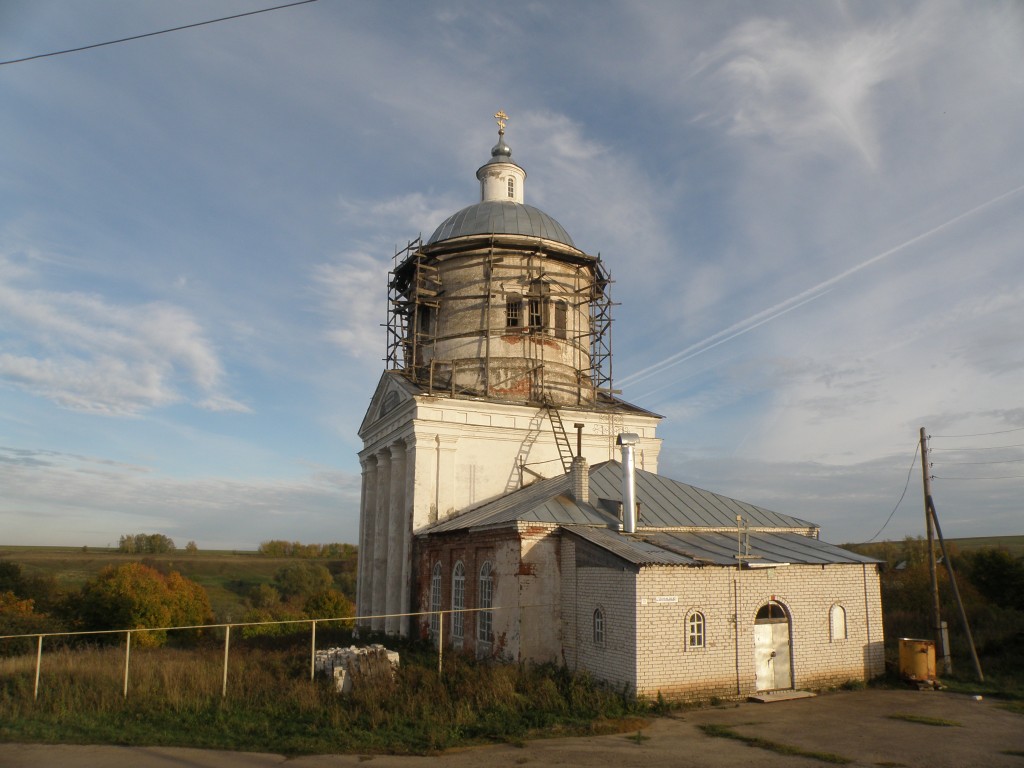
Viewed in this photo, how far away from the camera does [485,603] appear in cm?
1822

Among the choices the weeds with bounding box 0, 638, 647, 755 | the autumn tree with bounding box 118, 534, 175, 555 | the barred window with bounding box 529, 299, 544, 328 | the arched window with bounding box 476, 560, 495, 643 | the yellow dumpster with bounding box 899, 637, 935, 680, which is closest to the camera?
the weeds with bounding box 0, 638, 647, 755

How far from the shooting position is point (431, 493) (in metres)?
22.7

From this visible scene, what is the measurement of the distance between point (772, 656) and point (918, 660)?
3.24 m

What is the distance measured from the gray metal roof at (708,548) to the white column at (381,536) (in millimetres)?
10329

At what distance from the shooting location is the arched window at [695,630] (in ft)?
47.4

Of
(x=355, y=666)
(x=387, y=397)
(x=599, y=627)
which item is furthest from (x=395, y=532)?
(x=599, y=627)

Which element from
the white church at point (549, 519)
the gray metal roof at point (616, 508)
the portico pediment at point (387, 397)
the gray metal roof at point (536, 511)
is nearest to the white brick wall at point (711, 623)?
the white church at point (549, 519)

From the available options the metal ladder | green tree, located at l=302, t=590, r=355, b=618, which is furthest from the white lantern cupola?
green tree, located at l=302, t=590, r=355, b=618

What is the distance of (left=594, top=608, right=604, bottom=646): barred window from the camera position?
598 inches

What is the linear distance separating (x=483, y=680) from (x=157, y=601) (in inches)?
1471

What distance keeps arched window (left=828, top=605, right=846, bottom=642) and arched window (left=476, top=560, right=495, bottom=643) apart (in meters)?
7.35

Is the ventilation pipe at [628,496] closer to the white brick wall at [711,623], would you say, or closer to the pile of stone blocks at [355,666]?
the white brick wall at [711,623]

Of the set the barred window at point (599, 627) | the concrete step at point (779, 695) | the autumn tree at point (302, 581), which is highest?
the barred window at point (599, 627)

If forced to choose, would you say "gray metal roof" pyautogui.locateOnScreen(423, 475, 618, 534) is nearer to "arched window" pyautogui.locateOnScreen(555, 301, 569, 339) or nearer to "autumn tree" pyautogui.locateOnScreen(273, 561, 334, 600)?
"arched window" pyautogui.locateOnScreen(555, 301, 569, 339)
